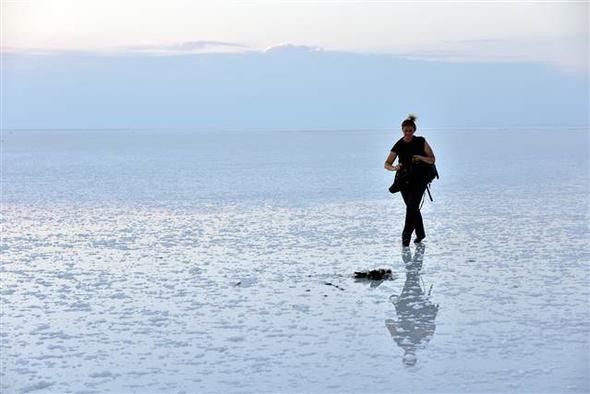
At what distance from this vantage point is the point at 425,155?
1007 centimetres

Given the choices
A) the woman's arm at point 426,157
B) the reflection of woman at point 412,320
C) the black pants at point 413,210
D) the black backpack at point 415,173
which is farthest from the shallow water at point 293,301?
the woman's arm at point 426,157

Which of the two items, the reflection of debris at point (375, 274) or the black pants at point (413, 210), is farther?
the black pants at point (413, 210)

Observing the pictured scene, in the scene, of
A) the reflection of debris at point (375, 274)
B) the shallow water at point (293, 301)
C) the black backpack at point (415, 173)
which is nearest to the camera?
the shallow water at point (293, 301)

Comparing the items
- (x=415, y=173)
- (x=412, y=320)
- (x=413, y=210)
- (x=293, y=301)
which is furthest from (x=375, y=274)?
(x=415, y=173)

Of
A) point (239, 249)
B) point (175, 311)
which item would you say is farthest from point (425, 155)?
point (175, 311)

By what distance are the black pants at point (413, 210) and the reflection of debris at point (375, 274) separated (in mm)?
2027

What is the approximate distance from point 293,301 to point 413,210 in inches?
140

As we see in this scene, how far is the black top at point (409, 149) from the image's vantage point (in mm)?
10039

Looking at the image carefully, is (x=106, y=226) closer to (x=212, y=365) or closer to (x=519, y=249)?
(x=519, y=249)

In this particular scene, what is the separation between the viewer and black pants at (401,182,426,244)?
1002 cm

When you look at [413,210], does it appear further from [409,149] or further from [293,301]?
[293,301]

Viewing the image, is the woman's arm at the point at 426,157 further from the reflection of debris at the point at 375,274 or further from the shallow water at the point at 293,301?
the reflection of debris at the point at 375,274

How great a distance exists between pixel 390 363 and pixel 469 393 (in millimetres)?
723

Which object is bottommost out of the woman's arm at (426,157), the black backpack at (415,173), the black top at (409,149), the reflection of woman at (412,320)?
the reflection of woman at (412,320)
